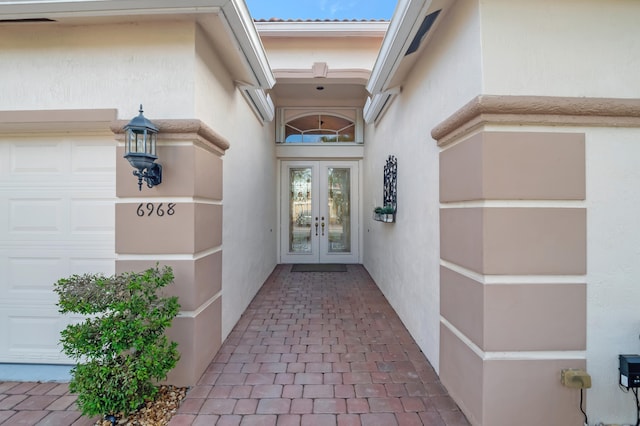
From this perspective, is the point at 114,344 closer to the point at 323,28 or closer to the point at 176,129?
the point at 176,129

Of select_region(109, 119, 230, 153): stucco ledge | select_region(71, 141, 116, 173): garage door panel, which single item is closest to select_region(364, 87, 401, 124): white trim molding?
select_region(109, 119, 230, 153): stucco ledge

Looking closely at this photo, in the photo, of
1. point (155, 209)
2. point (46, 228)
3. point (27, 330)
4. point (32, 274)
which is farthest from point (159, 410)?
point (46, 228)

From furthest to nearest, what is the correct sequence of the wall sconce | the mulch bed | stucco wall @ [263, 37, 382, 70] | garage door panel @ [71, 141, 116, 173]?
stucco wall @ [263, 37, 382, 70]
garage door panel @ [71, 141, 116, 173]
the wall sconce
the mulch bed

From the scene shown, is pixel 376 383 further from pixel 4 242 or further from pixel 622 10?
pixel 4 242

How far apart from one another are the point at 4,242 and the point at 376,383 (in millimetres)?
3489

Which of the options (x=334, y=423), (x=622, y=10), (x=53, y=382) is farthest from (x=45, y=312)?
(x=622, y=10)

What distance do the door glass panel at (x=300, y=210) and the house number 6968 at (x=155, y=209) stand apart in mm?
4712

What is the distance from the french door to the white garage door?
4.48m

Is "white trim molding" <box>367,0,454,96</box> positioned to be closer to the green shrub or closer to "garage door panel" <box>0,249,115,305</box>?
the green shrub

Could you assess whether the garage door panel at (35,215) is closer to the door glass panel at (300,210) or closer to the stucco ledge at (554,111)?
the stucco ledge at (554,111)

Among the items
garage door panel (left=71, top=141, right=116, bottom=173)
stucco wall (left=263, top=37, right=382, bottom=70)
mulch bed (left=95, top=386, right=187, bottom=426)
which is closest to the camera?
mulch bed (left=95, top=386, right=187, bottom=426)

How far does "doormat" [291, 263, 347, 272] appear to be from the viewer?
6.12 metres

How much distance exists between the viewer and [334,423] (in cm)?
185

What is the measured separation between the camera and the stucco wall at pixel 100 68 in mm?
2248
